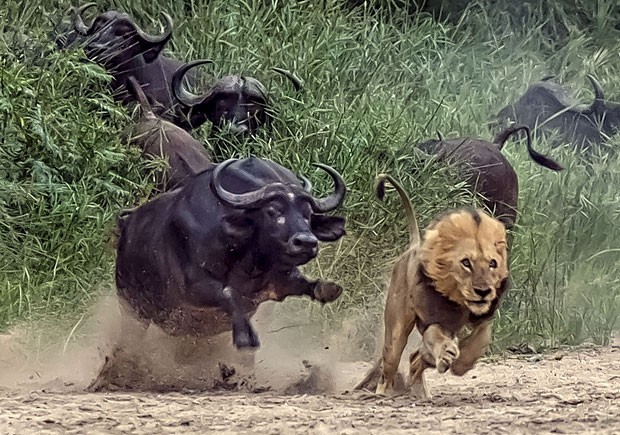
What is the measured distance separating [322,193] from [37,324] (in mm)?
2094

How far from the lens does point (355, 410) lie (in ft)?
18.9

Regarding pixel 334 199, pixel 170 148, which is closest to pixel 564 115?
pixel 170 148

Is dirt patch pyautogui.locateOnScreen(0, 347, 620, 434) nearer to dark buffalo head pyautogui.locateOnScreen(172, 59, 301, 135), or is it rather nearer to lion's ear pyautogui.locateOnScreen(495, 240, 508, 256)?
lion's ear pyautogui.locateOnScreen(495, 240, 508, 256)

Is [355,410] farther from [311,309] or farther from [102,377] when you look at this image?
[311,309]

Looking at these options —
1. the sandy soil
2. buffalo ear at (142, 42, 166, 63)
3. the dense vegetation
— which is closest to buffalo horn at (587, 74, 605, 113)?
the dense vegetation

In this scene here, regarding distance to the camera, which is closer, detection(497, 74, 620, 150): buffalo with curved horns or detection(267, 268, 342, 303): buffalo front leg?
detection(267, 268, 342, 303): buffalo front leg

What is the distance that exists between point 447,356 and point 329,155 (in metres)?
3.49

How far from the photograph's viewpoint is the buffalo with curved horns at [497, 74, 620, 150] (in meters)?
13.0

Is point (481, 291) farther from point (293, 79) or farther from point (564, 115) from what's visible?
point (564, 115)

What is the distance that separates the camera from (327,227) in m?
7.39

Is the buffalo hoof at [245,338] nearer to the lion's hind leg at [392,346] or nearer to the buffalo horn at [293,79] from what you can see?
the lion's hind leg at [392,346]

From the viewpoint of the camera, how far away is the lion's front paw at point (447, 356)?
5.89 meters

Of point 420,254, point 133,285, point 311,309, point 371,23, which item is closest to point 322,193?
point 311,309

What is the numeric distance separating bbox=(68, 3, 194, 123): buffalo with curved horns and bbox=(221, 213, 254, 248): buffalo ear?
321cm
